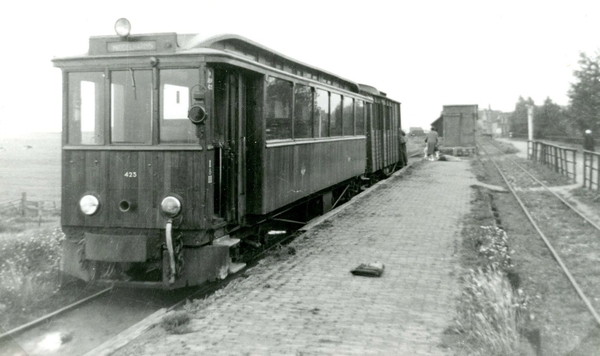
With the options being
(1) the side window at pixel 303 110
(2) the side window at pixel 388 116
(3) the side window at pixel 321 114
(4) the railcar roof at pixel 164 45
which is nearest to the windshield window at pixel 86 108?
(4) the railcar roof at pixel 164 45

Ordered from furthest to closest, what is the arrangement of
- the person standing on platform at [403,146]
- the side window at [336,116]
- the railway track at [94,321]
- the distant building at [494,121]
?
1. the distant building at [494,121]
2. the person standing on platform at [403,146]
3. the side window at [336,116]
4. the railway track at [94,321]

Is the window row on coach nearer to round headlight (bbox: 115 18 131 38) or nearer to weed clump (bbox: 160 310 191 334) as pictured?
round headlight (bbox: 115 18 131 38)

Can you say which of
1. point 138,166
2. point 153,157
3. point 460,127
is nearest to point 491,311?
point 153,157

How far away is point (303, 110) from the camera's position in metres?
9.21

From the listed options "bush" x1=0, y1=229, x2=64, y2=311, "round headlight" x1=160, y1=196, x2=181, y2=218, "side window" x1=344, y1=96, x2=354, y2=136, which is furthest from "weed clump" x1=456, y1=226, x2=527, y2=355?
"side window" x1=344, y1=96, x2=354, y2=136

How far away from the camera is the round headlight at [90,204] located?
6.46m

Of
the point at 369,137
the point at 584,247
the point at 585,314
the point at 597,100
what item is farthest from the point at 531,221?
the point at 597,100

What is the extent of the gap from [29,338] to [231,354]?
2301 mm

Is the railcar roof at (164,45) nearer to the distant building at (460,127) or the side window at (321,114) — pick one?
the side window at (321,114)

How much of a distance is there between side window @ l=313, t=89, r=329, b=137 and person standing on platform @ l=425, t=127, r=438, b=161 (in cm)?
1838

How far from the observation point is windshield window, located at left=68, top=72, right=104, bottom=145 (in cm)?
654

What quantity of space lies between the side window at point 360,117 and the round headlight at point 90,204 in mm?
8444

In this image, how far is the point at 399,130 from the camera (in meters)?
23.4

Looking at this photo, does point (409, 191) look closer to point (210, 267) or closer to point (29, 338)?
point (210, 267)
